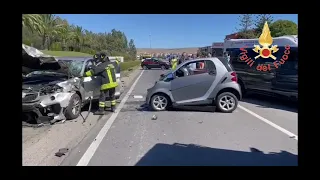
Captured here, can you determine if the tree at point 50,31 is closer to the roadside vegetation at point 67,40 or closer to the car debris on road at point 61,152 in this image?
the roadside vegetation at point 67,40

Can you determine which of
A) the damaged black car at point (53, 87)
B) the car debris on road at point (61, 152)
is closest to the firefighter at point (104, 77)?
the damaged black car at point (53, 87)

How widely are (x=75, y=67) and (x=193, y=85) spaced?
3.53 meters

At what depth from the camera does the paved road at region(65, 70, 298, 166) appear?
15.4 feet

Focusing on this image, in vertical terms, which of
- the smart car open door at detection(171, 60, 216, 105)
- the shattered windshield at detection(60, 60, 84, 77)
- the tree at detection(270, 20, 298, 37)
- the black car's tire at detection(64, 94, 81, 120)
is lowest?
the black car's tire at detection(64, 94, 81, 120)

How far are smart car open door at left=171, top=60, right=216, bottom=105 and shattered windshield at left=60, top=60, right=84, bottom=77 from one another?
277 cm

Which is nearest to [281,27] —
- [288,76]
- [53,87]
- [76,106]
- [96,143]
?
[288,76]

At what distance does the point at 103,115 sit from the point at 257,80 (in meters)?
5.88

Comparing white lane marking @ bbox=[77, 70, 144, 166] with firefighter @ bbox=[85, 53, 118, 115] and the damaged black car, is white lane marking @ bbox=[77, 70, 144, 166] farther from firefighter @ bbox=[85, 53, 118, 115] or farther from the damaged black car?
the damaged black car

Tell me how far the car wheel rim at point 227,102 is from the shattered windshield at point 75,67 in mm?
4216

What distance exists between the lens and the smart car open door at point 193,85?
880 cm

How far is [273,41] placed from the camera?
10336mm

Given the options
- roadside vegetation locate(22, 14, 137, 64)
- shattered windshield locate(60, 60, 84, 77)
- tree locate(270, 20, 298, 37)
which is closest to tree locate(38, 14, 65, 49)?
roadside vegetation locate(22, 14, 137, 64)
